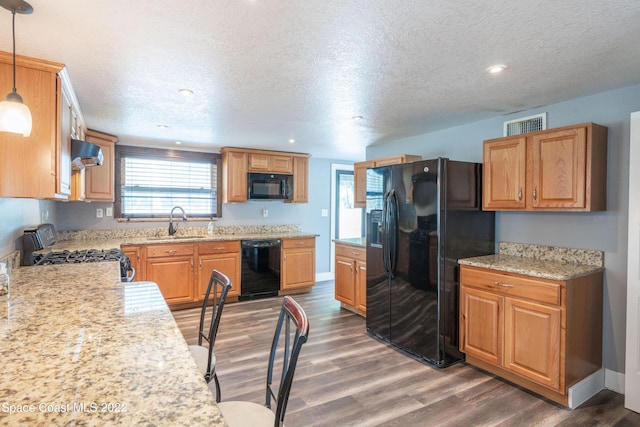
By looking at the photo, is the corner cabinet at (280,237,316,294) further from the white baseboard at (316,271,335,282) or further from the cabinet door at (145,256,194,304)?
the cabinet door at (145,256,194,304)

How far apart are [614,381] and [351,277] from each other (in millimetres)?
2518

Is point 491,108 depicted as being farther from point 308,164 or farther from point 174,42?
point 308,164

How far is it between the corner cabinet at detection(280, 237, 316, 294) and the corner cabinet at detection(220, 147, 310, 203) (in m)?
0.73

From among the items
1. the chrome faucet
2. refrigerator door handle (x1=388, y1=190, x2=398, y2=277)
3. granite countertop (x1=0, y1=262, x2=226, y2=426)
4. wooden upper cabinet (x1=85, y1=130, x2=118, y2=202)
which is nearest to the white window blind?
the chrome faucet

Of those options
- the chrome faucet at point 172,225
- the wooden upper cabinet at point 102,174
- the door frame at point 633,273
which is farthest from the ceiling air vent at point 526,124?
the wooden upper cabinet at point 102,174

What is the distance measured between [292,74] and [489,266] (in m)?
2.05

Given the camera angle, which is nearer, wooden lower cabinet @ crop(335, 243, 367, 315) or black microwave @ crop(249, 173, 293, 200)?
wooden lower cabinet @ crop(335, 243, 367, 315)

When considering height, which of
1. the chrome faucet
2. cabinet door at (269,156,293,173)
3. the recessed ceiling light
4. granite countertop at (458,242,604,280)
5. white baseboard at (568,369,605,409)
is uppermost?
the recessed ceiling light

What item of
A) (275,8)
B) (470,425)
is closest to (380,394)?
(470,425)

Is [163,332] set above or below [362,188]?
below

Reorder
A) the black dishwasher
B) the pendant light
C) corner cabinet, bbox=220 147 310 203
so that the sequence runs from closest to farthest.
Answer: the pendant light < the black dishwasher < corner cabinet, bbox=220 147 310 203

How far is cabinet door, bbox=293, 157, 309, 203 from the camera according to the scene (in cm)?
534

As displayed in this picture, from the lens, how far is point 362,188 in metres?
4.54

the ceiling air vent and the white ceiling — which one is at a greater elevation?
the white ceiling
